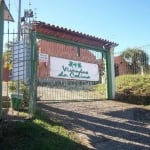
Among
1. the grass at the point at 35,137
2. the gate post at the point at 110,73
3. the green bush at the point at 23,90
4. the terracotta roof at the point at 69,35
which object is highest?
the terracotta roof at the point at 69,35

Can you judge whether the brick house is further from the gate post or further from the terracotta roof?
the terracotta roof

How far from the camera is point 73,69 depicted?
13.7 meters

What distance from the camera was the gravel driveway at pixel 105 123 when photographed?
287 inches

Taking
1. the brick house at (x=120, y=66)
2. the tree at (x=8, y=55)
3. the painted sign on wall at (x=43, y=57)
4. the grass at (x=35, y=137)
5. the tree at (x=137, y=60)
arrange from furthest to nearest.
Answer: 1. the brick house at (x=120, y=66)
2. the tree at (x=137, y=60)
3. the painted sign on wall at (x=43, y=57)
4. the tree at (x=8, y=55)
5. the grass at (x=35, y=137)

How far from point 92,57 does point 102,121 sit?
19.1 feet

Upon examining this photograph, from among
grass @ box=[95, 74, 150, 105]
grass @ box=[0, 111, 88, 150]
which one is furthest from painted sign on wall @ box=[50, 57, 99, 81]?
grass @ box=[0, 111, 88, 150]

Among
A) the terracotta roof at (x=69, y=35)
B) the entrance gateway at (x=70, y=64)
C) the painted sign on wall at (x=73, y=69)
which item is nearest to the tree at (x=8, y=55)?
the entrance gateway at (x=70, y=64)

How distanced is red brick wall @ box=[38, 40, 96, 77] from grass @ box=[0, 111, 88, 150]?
467 centimetres

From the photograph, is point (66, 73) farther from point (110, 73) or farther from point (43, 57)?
point (110, 73)

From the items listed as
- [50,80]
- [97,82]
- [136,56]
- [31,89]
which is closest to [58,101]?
[50,80]

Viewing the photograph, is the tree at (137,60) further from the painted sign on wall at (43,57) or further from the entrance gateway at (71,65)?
the painted sign on wall at (43,57)

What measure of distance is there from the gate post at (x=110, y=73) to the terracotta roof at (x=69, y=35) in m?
0.36

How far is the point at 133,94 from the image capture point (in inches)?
572

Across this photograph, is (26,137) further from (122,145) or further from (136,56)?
(136,56)
